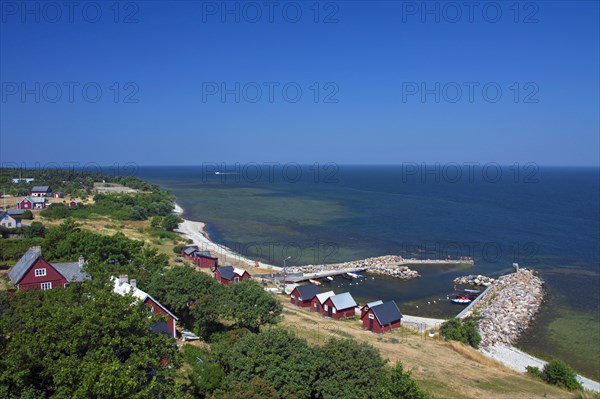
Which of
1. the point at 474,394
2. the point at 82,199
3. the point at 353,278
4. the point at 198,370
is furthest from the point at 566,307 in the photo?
the point at 82,199

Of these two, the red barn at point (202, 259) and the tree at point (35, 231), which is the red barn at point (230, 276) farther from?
the tree at point (35, 231)

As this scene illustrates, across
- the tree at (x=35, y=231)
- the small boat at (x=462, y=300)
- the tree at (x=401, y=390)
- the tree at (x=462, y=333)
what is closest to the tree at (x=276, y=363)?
the tree at (x=401, y=390)

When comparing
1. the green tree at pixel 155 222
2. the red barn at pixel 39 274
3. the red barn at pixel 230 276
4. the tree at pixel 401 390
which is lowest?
the red barn at pixel 230 276

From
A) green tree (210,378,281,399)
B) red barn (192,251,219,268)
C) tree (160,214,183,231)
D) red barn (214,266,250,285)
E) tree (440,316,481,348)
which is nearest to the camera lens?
green tree (210,378,281,399)

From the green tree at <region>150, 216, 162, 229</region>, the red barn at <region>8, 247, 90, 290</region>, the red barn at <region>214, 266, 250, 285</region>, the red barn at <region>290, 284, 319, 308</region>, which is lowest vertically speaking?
the red barn at <region>290, 284, 319, 308</region>

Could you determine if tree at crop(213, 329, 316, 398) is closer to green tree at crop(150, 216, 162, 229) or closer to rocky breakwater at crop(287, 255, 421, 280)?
rocky breakwater at crop(287, 255, 421, 280)

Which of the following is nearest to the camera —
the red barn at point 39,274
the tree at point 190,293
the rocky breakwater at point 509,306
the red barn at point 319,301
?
the tree at point 190,293

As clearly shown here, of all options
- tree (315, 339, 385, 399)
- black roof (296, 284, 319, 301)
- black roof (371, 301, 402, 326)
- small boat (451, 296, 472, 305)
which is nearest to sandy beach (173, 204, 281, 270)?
black roof (296, 284, 319, 301)
